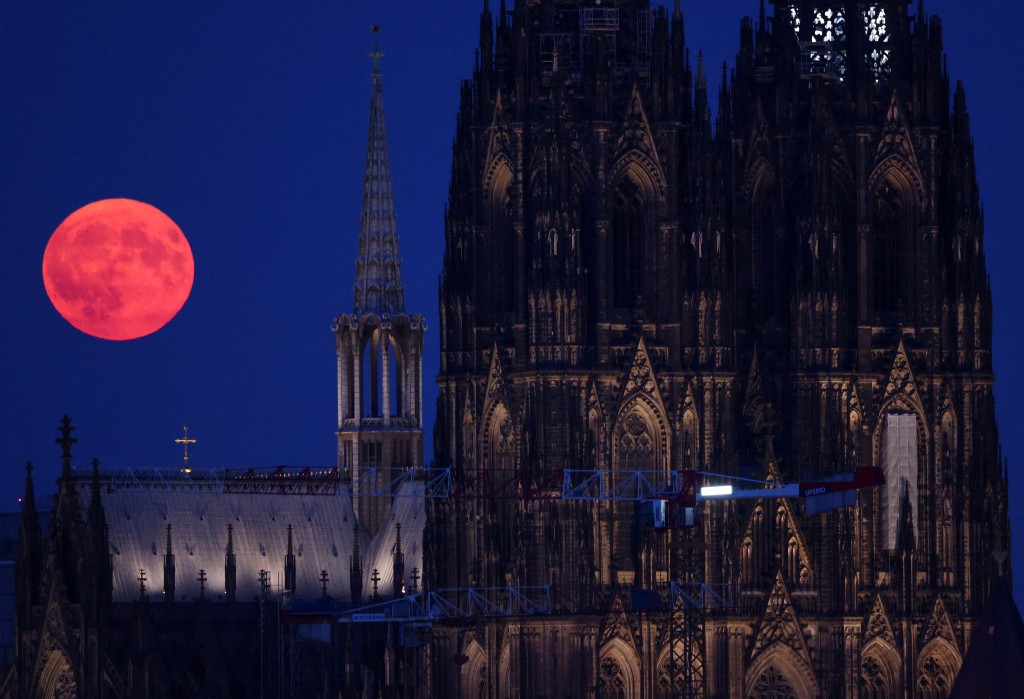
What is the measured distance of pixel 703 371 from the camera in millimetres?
152500

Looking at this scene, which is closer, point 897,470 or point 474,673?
point 474,673

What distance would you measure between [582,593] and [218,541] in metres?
28.7

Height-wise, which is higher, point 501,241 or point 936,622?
point 501,241

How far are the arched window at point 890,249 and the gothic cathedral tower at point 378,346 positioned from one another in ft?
109

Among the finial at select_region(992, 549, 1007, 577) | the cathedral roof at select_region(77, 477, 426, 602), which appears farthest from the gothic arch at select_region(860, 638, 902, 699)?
the cathedral roof at select_region(77, 477, 426, 602)

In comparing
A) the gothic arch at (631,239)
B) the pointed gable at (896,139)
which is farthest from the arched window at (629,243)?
the pointed gable at (896,139)

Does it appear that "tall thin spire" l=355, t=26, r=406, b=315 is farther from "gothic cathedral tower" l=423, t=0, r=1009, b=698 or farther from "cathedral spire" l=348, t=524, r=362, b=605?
"gothic cathedral tower" l=423, t=0, r=1009, b=698

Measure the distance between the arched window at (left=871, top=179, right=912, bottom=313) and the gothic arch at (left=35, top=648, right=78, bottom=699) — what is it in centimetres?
4309

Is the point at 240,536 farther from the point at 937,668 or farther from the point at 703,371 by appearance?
the point at 937,668

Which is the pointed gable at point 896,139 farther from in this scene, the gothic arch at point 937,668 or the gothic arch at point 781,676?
the gothic arch at point 781,676

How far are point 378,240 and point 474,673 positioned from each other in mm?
40194

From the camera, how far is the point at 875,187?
155 metres

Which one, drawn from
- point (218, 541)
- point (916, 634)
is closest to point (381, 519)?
point (218, 541)

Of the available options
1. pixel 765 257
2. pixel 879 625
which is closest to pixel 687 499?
pixel 879 625
